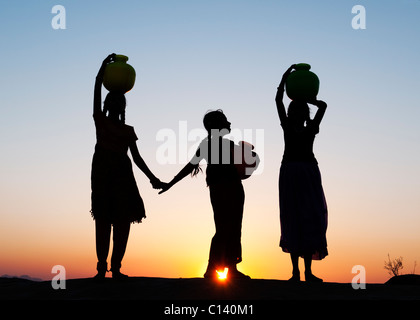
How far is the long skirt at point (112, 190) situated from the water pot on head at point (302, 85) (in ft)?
8.44

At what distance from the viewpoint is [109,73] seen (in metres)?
8.30

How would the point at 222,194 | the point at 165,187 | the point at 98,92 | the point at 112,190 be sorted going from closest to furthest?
the point at 98,92, the point at 112,190, the point at 222,194, the point at 165,187

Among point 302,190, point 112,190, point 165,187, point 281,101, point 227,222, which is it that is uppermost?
point 281,101

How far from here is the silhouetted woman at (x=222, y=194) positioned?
8.48 m

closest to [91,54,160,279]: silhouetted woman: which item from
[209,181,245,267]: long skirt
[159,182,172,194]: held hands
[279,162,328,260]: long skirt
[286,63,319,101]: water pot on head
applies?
[159,182,172,194]: held hands

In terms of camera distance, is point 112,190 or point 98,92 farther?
point 112,190

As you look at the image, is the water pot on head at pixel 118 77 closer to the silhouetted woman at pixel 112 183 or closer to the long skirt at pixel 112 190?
the silhouetted woman at pixel 112 183

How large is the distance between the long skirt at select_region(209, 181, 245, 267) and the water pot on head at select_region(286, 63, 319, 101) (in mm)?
1502

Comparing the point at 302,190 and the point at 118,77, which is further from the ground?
the point at 118,77

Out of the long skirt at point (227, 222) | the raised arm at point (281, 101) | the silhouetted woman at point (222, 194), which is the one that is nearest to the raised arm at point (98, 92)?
the silhouetted woman at point (222, 194)

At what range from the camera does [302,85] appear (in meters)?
8.28

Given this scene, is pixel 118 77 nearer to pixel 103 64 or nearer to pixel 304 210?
pixel 103 64

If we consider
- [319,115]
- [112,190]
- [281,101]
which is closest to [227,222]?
[112,190]

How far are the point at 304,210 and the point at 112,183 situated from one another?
2.71m
